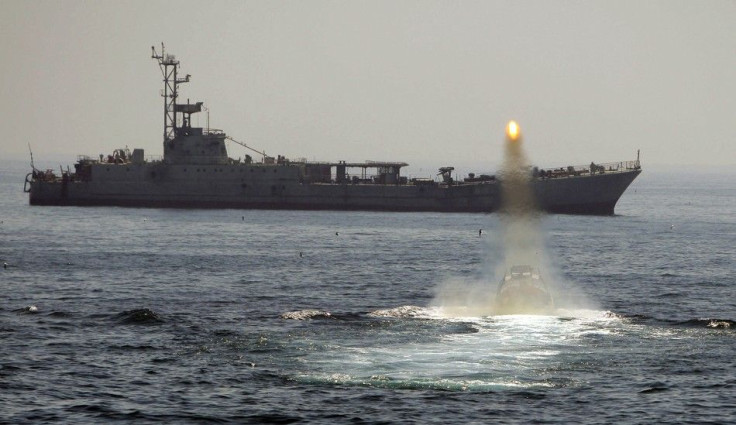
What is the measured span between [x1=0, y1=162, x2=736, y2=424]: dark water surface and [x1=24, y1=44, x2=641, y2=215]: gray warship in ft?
140

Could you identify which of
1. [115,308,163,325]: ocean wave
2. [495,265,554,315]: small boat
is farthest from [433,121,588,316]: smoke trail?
[115,308,163,325]: ocean wave

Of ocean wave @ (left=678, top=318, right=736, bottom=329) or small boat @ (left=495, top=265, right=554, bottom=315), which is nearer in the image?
ocean wave @ (left=678, top=318, right=736, bottom=329)

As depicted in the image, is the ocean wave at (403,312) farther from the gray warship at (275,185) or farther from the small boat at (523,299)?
the gray warship at (275,185)

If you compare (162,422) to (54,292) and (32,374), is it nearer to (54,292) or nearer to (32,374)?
(32,374)

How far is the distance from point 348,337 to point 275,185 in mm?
105404

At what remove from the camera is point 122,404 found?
47.1 meters

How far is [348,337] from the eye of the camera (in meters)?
61.9

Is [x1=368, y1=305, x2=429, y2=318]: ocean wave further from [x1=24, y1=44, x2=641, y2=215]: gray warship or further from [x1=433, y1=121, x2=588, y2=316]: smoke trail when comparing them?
[x1=24, y1=44, x2=641, y2=215]: gray warship

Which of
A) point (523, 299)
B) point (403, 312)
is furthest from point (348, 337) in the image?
point (523, 299)

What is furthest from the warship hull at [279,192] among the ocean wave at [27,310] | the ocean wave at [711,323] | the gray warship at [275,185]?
the ocean wave at [711,323]

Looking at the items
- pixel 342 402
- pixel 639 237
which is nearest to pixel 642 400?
pixel 342 402

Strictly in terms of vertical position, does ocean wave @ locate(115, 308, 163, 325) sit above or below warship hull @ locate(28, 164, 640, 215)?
below

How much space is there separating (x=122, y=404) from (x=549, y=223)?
108m

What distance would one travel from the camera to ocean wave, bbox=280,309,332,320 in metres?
68.9
